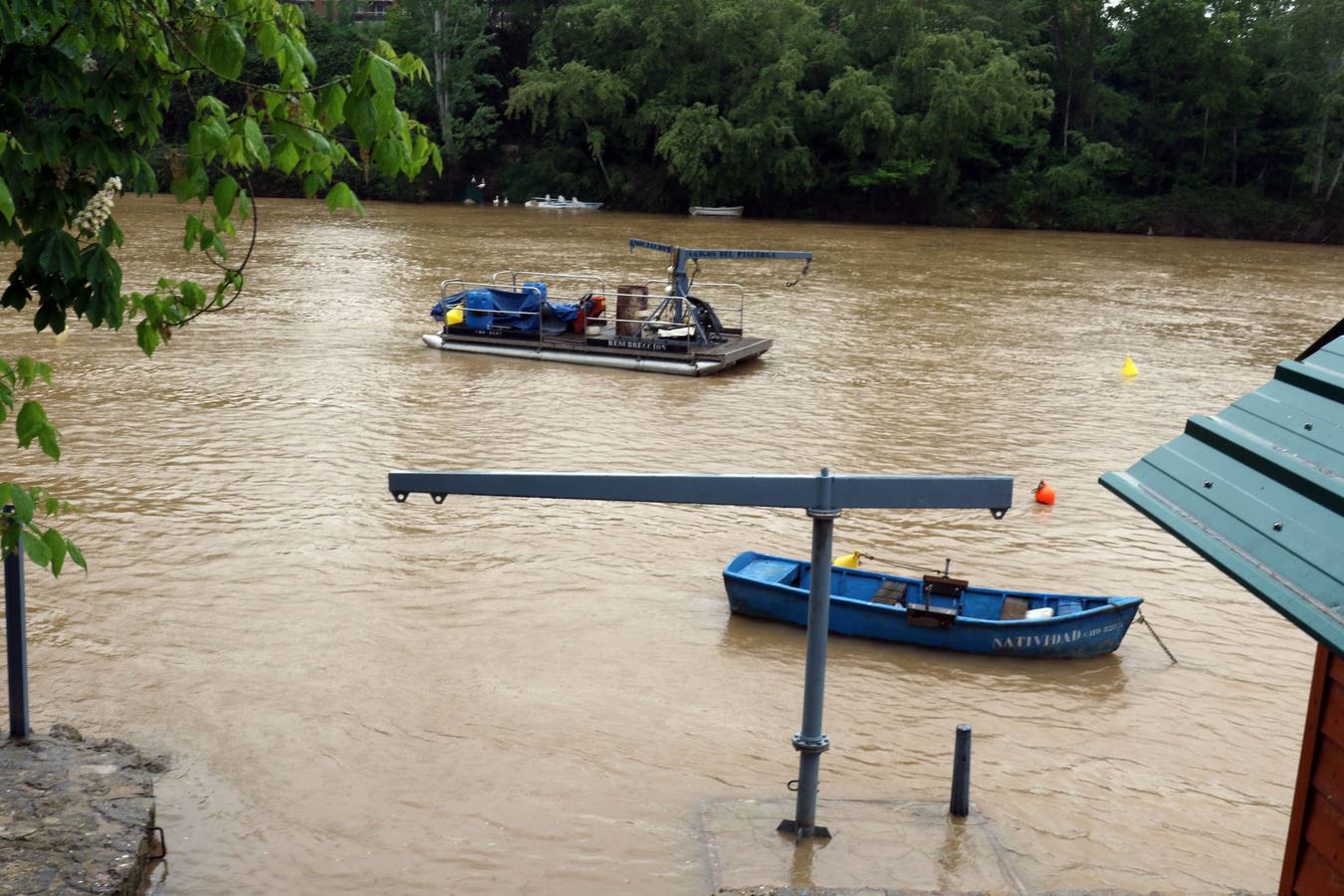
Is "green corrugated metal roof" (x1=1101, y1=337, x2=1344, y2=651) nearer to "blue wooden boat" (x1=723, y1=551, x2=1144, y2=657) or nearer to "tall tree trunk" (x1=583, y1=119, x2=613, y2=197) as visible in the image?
"blue wooden boat" (x1=723, y1=551, x2=1144, y2=657)

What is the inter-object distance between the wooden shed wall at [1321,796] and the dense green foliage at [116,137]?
3320 mm

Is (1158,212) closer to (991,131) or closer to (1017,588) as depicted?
(991,131)

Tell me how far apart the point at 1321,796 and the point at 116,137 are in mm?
4549

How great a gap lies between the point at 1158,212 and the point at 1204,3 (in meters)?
9.61

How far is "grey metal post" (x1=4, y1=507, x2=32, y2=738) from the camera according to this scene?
23.3 feet

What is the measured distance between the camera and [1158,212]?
55375 millimetres

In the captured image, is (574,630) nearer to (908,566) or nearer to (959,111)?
(908,566)

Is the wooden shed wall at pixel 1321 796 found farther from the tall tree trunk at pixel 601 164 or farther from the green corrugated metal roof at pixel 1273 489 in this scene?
the tall tree trunk at pixel 601 164

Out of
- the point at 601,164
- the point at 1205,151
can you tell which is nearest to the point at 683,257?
the point at 601,164

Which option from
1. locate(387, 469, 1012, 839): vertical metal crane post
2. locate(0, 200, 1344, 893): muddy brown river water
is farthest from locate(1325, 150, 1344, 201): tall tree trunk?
locate(387, 469, 1012, 839): vertical metal crane post

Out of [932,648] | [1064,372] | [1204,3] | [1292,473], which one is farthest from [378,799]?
[1204,3]

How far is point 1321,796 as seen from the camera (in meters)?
4.29

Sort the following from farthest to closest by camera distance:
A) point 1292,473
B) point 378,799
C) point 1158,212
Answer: point 1158,212 < point 378,799 < point 1292,473

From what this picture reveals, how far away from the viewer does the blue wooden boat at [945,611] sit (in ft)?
35.8
